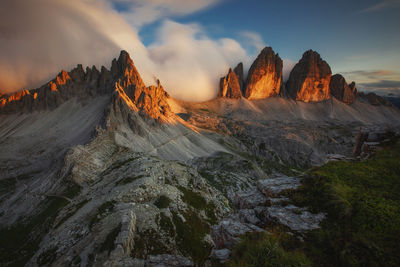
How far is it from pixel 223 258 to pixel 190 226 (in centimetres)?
1721

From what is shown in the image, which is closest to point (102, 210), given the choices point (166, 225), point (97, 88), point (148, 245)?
point (166, 225)

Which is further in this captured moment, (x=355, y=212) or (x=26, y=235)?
(x=26, y=235)

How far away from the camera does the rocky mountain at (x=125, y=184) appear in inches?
584

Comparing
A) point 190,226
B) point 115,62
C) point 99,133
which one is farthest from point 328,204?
point 115,62

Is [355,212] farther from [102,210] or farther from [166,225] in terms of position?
[102,210]

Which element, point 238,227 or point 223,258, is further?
point 238,227

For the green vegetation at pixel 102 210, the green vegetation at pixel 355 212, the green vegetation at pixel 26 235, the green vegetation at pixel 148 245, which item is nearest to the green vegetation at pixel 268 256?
the green vegetation at pixel 355 212

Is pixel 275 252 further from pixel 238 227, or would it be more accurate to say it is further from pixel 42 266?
pixel 42 266

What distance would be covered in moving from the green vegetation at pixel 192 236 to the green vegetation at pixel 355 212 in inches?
523

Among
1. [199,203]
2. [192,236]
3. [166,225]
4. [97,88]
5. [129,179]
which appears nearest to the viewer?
[166,225]

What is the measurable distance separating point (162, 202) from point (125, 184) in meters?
9.85

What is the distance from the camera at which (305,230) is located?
31.4ft

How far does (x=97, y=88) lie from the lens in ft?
583

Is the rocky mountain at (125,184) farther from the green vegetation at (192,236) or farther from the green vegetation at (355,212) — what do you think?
the green vegetation at (355,212)
